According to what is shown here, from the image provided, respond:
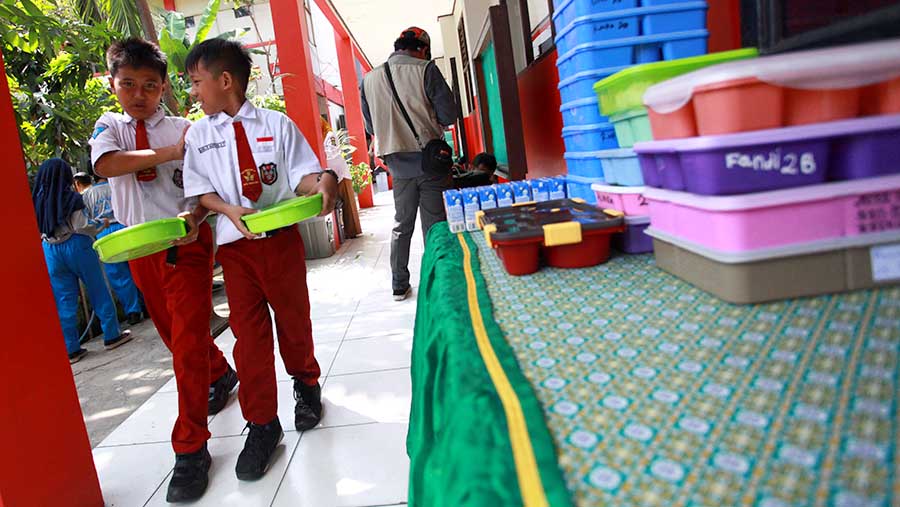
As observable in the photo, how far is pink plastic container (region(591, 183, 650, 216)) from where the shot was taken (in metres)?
1.18

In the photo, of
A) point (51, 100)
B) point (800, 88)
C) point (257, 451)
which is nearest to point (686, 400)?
point (800, 88)

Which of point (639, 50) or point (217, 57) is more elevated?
point (217, 57)

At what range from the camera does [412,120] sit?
3.98 m

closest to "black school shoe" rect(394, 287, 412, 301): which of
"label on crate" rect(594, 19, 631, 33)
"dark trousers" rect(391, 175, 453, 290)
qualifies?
"dark trousers" rect(391, 175, 453, 290)

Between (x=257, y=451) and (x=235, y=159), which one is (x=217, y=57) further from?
(x=257, y=451)

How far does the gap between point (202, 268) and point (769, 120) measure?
6.92 ft

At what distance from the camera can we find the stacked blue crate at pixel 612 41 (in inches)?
57.0

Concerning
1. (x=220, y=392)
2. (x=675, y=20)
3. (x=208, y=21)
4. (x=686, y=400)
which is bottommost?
(x=220, y=392)

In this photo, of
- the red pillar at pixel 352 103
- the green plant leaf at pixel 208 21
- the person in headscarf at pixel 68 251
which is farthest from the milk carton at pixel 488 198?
the red pillar at pixel 352 103

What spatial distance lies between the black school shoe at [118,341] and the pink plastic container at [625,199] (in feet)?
15.2

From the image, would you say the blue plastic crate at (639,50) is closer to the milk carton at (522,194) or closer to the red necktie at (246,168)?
the milk carton at (522,194)

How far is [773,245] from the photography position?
2.56 ft

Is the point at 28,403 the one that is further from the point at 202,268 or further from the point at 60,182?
the point at 60,182

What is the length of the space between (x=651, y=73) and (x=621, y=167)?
0.29m
